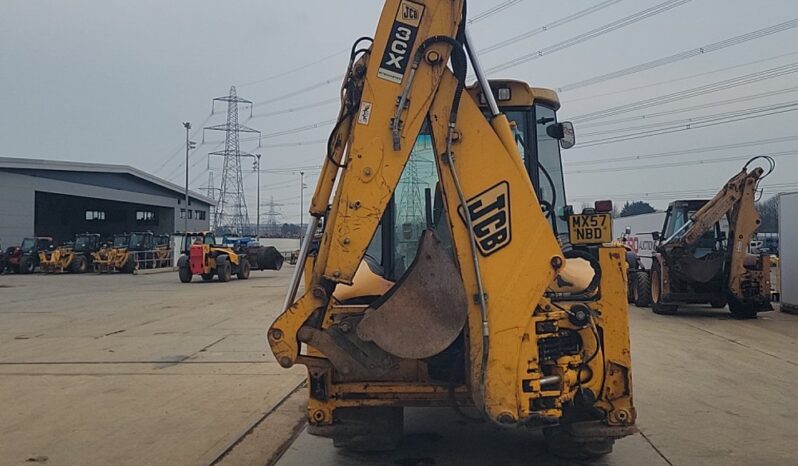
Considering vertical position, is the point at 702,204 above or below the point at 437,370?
above

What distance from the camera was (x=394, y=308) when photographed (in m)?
4.06

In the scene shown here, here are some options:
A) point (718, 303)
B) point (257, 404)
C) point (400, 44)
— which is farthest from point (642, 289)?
point (400, 44)

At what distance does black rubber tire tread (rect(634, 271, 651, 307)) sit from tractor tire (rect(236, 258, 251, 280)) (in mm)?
20101

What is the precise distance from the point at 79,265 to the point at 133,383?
3396 cm

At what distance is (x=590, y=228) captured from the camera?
491 centimetres

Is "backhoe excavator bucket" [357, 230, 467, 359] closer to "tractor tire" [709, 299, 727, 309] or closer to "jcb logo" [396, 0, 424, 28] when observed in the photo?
"jcb logo" [396, 0, 424, 28]

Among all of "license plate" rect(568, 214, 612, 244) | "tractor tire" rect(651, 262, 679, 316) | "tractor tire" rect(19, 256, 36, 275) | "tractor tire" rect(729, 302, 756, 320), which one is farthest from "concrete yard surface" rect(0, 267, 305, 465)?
"tractor tire" rect(19, 256, 36, 275)

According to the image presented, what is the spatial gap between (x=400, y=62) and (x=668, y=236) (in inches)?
612

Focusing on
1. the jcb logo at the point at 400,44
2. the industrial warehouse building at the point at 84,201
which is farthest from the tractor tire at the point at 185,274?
the jcb logo at the point at 400,44

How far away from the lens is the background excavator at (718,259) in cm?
1518

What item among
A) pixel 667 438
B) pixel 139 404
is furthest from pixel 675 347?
pixel 139 404

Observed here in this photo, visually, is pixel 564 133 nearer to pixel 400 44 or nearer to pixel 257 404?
pixel 400 44

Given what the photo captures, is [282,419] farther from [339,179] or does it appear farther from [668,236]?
[668,236]

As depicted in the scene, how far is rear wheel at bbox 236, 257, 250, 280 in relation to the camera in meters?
32.9
